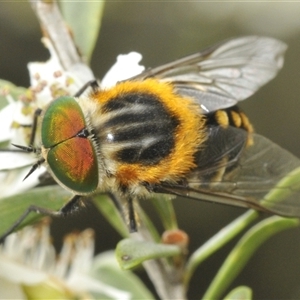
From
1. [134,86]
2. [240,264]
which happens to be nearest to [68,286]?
[240,264]

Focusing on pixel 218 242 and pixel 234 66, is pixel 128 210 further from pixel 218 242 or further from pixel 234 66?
pixel 234 66

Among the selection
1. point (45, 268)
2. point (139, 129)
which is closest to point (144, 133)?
point (139, 129)

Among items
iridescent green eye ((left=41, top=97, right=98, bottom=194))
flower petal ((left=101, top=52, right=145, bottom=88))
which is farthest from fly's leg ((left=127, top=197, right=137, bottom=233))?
flower petal ((left=101, top=52, right=145, bottom=88))

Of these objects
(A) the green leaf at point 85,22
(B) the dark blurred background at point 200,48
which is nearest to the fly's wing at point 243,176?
(A) the green leaf at point 85,22

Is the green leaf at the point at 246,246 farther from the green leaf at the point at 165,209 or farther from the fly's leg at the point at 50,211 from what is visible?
the fly's leg at the point at 50,211

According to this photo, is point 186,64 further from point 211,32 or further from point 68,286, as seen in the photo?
point 211,32

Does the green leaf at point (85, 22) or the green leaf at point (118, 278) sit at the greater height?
the green leaf at point (85, 22)

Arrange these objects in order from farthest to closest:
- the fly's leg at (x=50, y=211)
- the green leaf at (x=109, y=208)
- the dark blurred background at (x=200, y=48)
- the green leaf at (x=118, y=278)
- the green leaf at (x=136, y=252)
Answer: the dark blurred background at (x=200, y=48) → the green leaf at (x=118, y=278) → the green leaf at (x=109, y=208) → the fly's leg at (x=50, y=211) → the green leaf at (x=136, y=252)
